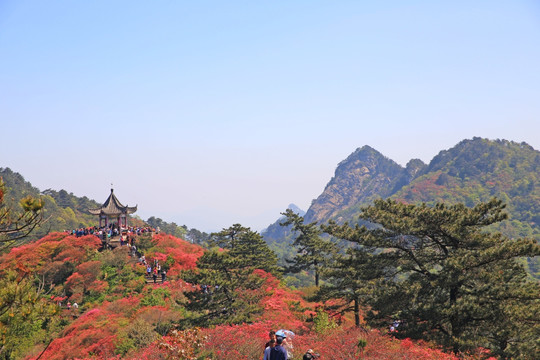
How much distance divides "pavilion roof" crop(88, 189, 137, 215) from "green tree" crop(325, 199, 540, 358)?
106 ft

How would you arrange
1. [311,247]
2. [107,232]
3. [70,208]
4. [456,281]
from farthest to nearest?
1. [70,208]
2. [107,232]
3. [311,247]
4. [456,281]

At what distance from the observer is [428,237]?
678 inches

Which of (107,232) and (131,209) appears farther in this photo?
(131,209)

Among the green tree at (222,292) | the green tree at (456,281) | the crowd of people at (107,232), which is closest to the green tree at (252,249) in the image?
the crowd of people at (107,232)

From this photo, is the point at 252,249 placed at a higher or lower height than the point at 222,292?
higher

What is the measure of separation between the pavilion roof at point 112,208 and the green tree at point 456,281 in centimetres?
3242

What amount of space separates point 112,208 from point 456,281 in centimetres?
3728

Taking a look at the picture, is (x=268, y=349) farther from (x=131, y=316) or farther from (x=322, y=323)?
(x=131, y=316)

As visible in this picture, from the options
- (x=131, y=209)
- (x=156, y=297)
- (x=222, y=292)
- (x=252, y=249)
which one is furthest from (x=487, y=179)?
(x=222, y=292)

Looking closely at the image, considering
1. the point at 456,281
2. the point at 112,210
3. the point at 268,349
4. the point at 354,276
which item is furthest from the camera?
the point at 112,210

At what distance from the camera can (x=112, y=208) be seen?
143 feet

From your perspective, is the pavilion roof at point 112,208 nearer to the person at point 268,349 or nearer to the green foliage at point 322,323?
the green foliage at point 322,323

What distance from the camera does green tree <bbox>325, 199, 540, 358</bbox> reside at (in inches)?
581

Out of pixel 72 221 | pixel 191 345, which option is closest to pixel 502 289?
pixel 191 345
